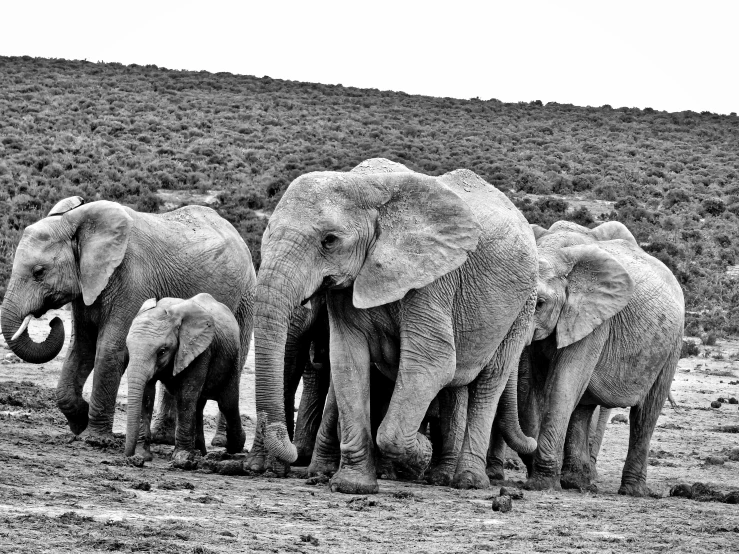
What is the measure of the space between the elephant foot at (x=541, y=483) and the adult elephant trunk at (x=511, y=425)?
0.73ft

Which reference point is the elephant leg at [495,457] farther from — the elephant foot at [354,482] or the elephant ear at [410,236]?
the elephant ear at [410,236]

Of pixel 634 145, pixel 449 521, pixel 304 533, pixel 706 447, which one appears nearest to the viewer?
pixel 304 533

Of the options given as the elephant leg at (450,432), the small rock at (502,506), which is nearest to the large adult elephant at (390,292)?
the elephant leg at (450,432)

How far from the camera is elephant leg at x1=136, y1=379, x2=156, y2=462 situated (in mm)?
9878

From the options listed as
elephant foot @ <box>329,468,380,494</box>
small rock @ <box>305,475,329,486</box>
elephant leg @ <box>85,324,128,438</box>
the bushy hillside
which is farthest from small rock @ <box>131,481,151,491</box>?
the bushy hillside

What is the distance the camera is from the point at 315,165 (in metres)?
40.5

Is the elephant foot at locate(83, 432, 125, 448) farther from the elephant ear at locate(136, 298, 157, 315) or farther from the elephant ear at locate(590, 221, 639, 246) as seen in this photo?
the elephant ear at locate(590, 221, 639, 246)

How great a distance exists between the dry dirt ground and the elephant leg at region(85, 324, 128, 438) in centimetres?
20

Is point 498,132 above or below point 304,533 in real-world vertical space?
above

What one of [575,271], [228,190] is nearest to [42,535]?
[575,271]

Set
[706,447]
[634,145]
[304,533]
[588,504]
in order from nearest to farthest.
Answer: [304,533], [588,504], [706,447], [634,145]

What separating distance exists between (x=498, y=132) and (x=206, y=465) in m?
44.6

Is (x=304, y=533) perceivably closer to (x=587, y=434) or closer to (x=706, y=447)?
(x=587, y=434)

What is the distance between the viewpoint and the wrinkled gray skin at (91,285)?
10.6 metres
